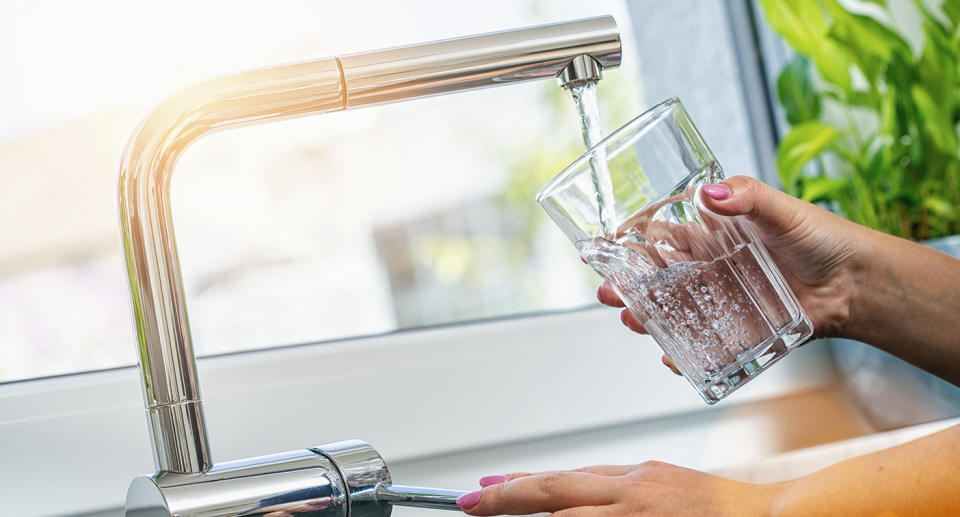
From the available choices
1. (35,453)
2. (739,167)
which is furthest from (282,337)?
(739,167)

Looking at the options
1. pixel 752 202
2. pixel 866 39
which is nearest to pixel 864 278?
pixel 752 202

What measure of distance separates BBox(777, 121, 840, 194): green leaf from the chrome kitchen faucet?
532 millimetres

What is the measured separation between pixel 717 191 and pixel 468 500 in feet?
0.75

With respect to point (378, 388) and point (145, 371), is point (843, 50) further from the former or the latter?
point (145, 371)

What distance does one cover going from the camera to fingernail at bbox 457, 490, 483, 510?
467 mm

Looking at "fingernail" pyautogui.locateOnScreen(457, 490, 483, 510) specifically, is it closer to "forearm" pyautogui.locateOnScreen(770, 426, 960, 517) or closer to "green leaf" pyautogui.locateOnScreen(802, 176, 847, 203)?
"forearm" pyautogui.locateOnScreen(770, 426, 960, 517)

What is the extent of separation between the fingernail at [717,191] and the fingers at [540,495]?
177mm

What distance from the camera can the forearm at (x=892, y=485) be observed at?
42 centimetres

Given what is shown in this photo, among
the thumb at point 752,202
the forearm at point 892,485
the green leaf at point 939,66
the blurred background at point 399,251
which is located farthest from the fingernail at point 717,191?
the green leaf at point 939,66

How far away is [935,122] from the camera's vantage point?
92 centimetres

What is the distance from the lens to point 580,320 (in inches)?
34.7

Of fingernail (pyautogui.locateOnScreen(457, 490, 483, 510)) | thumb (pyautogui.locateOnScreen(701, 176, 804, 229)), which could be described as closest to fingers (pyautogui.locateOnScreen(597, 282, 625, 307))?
thumb (pyautogui.locateOnScreen(701, 176, 804, 229))

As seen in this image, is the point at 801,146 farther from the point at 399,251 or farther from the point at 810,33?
the point at 399,251

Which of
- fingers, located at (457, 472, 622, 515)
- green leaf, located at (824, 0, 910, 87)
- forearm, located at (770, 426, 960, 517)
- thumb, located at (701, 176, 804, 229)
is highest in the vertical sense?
green leaf, located at (824, 0, 910, 87)
